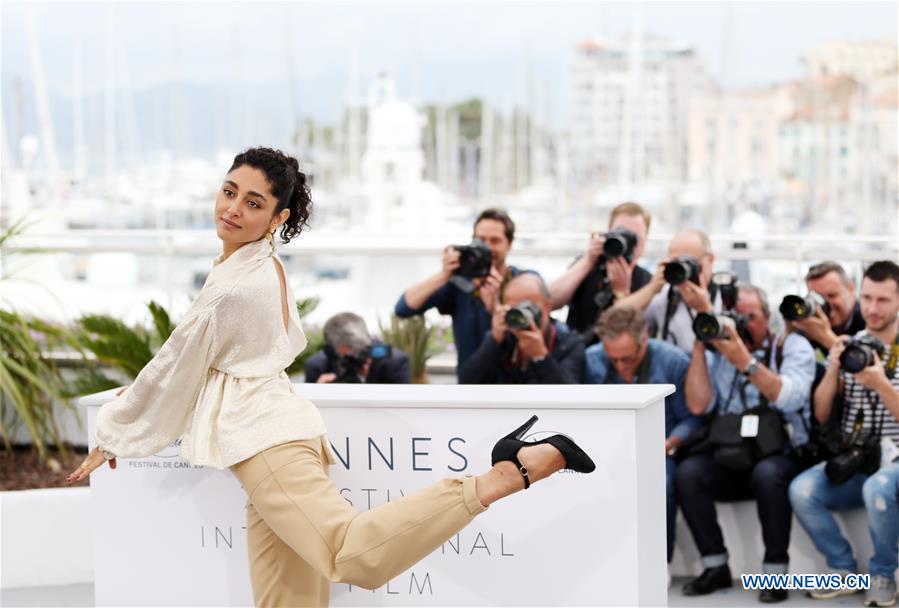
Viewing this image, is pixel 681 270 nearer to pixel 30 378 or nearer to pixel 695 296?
pixel 695 296

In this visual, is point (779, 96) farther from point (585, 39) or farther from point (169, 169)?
point (169, 169)

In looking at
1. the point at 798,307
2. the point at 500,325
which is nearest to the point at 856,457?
the point at 798,307

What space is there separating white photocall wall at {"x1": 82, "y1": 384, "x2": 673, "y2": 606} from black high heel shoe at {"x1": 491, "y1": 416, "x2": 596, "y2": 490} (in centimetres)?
35

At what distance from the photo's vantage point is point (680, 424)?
529 centimetres

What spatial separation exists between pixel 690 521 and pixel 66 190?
72.1 ft

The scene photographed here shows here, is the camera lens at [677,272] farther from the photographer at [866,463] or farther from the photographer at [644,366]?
the photographer at [866,463]

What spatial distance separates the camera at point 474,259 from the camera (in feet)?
18.6

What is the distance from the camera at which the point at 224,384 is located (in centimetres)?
361

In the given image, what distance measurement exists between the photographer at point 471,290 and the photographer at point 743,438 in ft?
3.29

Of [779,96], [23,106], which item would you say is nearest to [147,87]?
[23,106]

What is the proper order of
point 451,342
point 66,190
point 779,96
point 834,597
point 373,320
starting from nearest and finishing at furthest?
point 834,597
point 451,342
point 373,320
point 66,190
point 779,96

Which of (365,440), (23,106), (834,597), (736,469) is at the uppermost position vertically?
(23,106)

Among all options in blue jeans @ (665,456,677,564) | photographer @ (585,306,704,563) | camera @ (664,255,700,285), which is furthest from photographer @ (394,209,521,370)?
blue jeans @ (665,456,677,564)

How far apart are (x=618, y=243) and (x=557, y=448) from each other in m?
2.55
